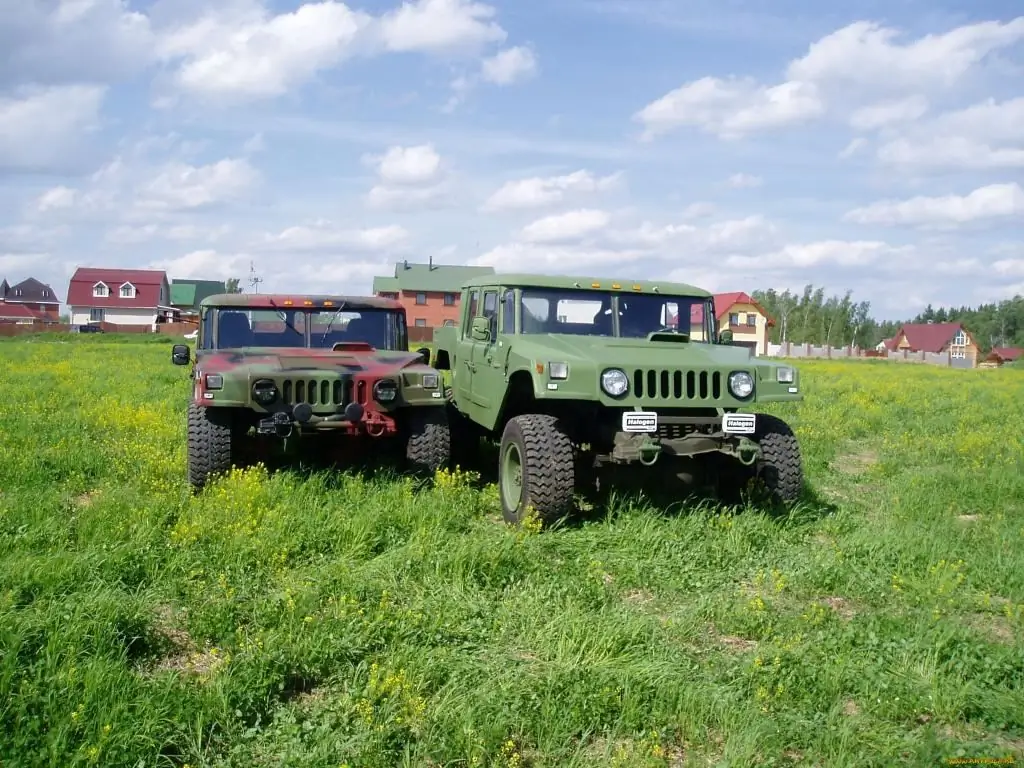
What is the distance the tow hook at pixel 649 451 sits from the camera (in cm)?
614

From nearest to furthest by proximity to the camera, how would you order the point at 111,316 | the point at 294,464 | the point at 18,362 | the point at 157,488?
1. the point at 157,488
2. the point at 294,464
3. the point at 18,362
4. the point at 111,316

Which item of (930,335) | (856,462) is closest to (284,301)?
→ (856,462)

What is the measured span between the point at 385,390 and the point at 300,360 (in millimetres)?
773

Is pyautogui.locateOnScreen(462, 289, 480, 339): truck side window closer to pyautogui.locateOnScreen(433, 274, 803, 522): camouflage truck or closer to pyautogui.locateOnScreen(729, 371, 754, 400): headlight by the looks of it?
pyautogui.locateOnScreen(433, 274, 803, 522): camouflage truck

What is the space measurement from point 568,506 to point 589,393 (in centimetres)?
78

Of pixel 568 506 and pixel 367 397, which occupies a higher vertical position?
pixel 367 397

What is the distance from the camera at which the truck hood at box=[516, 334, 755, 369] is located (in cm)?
641

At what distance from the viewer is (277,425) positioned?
6945 mm

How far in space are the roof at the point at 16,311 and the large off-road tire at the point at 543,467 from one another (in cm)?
8020

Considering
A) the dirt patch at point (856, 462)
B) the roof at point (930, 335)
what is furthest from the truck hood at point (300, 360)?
the roof at point (930, 335)

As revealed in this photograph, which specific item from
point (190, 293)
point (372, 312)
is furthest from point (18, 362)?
point (190, 293)

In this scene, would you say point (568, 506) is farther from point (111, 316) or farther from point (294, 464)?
point (111, 316)

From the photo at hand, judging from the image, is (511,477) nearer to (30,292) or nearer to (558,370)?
(558,370)

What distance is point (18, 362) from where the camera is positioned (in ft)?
75.0
